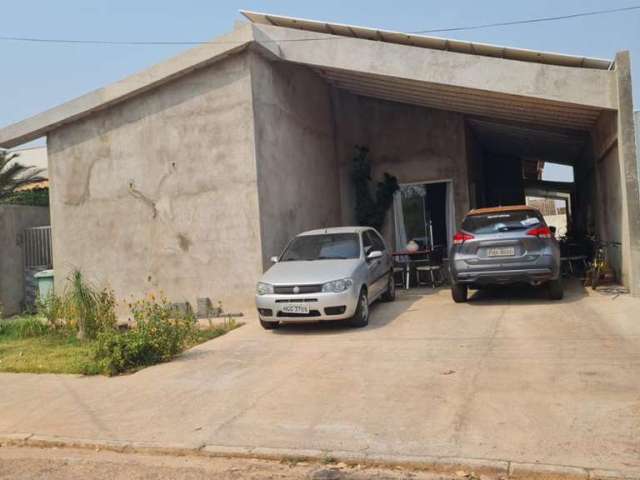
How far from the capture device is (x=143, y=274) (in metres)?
12.5

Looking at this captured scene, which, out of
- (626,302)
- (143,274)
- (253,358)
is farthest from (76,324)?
(626,302)

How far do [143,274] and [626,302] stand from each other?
365 inches

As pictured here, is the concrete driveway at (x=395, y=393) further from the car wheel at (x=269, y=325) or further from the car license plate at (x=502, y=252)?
the car license plate at (x=502, y=252)

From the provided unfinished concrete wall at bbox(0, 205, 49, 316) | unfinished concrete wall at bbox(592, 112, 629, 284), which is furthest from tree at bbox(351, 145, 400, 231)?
unfinished concrete wall at bbox(0, 205, 49, 316)

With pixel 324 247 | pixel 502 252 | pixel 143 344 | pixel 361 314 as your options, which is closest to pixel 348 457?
pixel 143 344

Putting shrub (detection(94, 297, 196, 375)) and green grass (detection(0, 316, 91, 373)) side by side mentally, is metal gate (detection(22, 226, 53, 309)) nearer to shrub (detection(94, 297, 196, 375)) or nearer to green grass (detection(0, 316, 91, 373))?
green grass (detection(0, 316, 91, 373))

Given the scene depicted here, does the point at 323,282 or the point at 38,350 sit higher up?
the point at 323,282

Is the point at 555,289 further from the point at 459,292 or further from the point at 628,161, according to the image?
the point at 628,161

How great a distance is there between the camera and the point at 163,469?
15.2 feet

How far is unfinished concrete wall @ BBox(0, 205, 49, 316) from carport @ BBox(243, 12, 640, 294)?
8.34m

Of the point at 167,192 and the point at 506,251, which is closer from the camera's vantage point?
the point at 506,251

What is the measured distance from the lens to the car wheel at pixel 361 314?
943cm

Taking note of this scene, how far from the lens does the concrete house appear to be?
416 inches

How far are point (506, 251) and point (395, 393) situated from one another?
4942mm
